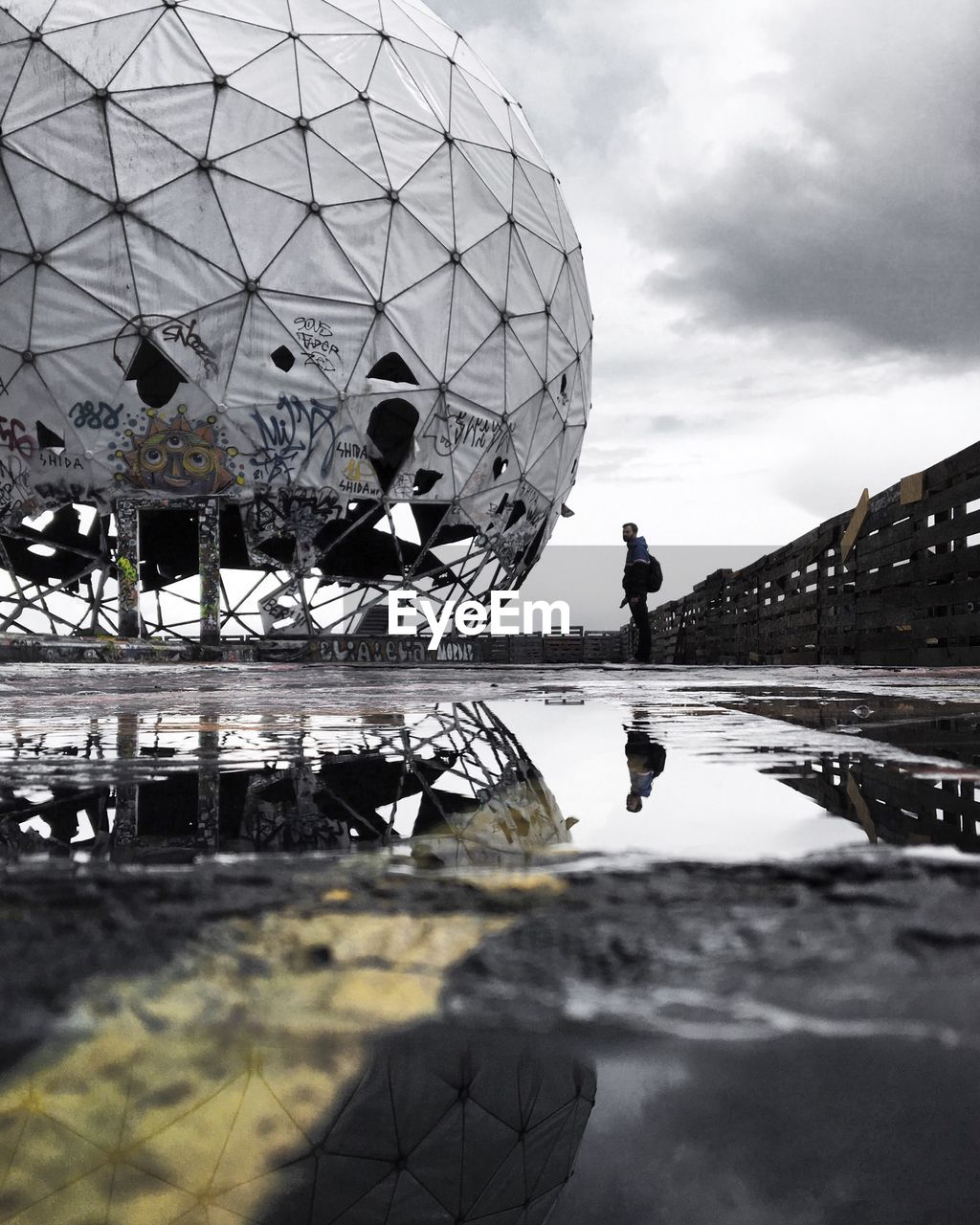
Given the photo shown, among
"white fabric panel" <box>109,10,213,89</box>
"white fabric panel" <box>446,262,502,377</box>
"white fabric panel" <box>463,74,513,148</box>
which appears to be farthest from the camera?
"white fabric panel" <box>463,74,513,148</box>

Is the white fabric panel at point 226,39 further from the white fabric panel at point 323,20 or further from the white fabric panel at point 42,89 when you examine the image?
the white fabric panel at point 42,89

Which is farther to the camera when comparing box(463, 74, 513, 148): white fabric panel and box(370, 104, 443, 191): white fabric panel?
box(463, 74, 513, 148): white fabric panel

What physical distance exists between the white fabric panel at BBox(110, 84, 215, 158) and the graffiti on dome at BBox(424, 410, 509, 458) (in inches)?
178

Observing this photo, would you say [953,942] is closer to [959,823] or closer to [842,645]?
[959,823]

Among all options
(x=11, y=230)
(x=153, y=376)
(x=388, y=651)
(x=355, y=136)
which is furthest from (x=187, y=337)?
(x=388, y=651)

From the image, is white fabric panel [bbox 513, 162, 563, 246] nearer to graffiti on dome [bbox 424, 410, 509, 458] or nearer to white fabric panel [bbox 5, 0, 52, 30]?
graffiti on dome [bbox 424, 410, 509, 458]

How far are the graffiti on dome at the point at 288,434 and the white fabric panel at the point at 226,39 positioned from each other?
14.2 feet

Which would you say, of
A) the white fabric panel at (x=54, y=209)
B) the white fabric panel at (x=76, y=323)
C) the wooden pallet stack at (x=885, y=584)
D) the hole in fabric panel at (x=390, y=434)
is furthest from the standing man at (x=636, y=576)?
the white fabric panel at (x=54, y=209)

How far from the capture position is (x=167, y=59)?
1145 centimetres

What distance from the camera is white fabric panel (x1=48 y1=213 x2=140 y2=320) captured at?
440 inches

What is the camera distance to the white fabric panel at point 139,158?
440 inches

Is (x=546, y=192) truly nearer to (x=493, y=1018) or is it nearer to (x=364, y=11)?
(x=364, y=11)

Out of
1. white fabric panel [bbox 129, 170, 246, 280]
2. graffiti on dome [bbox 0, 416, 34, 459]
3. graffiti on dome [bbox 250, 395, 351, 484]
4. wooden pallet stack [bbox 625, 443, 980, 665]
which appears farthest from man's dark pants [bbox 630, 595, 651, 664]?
graffiti on dome [bbox 0, 416, 34, 459]

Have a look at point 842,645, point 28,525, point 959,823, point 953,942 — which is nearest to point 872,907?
point 953,942
